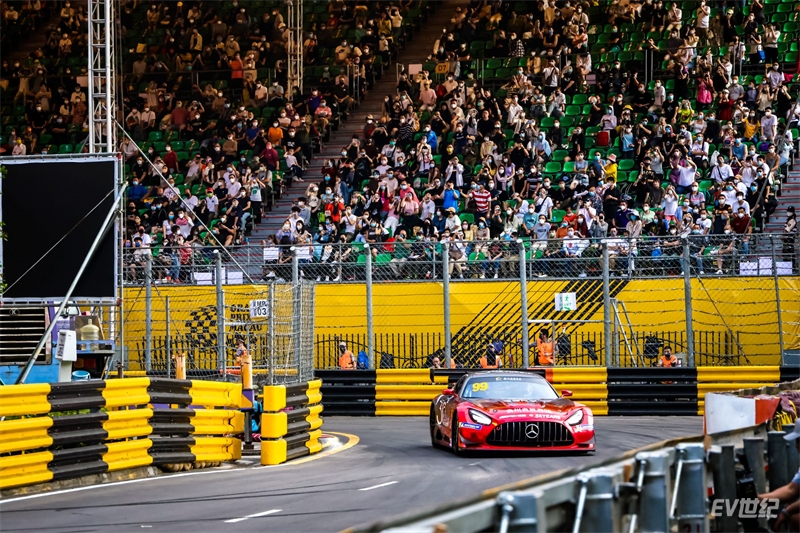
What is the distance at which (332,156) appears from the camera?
113ft

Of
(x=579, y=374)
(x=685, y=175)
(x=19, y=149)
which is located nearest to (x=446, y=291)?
(x=579, y=374)

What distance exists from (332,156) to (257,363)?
55.4ft

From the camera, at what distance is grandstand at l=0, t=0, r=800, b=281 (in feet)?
90.0

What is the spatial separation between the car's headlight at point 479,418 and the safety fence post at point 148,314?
861 cm

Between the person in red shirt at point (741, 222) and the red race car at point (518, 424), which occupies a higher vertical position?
the person in red shirt at point (741, 222)

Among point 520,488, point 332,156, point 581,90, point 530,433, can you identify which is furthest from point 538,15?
point 520,488

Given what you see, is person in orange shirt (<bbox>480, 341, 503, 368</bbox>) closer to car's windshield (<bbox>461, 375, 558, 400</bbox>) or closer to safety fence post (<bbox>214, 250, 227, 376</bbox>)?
safety fence post (<bbox>214, 250, 227, 376</bbox>)

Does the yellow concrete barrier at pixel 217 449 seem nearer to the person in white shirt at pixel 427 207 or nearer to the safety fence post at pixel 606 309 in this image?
the safety fence post at pixel 606 309

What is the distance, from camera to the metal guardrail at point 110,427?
12.1 meters

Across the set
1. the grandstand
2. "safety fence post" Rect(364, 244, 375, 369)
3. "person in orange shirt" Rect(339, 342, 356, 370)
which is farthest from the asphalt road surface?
the grandstand

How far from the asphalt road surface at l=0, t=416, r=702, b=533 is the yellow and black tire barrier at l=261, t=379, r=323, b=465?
374 mm

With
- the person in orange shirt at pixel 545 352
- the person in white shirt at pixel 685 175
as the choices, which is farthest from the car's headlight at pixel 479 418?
the person in white shirt at pixel 685 175

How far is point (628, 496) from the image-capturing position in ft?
19.8

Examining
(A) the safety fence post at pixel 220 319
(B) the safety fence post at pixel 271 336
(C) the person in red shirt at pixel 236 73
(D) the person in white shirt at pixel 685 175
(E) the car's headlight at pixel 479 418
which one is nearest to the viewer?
(E) the car's headlight at pixel 479 418
